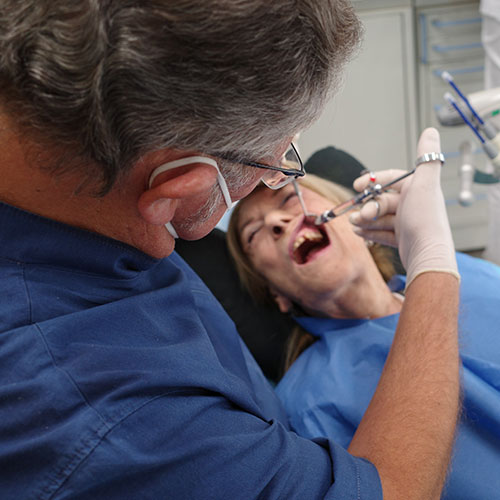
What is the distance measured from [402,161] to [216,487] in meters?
2.94

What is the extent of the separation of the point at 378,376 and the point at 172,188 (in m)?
0.87

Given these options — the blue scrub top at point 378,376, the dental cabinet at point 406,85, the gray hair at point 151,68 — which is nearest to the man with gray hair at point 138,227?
the gray hair at point 151,68

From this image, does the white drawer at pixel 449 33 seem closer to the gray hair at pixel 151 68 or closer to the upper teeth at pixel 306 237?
the upper teeth at pixel 306 237

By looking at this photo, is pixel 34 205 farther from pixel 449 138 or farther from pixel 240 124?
pixel 449 138

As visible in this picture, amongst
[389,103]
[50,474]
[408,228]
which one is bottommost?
[389,103]

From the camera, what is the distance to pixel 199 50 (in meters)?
0.56

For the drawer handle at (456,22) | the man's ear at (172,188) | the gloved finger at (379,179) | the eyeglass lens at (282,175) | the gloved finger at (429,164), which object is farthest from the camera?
the drawer handle at (456,22)

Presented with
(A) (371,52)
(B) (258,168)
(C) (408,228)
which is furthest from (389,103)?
(B) (258,168)

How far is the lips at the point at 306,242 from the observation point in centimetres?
160

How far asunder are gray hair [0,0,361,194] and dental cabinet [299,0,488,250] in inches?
94.9

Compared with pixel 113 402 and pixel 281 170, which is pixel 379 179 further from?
pixel 113 402

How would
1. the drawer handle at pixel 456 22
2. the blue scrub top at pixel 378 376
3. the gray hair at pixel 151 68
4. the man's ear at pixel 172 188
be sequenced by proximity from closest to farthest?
the gray hair at pixel 151 68 → the man's ear at pixel 172 188 → the blue scrub top at pixel 378 376 → the drawer handle at pixel 456 22

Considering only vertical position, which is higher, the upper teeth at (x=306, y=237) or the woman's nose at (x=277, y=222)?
the woman's nose at (x=277, y=222)

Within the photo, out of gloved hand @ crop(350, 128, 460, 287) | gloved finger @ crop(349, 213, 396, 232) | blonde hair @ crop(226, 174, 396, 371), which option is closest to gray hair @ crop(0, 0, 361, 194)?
gloved hand @ crop(350, 128, 460, 287)
